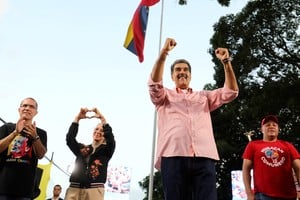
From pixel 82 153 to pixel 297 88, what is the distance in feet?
35.6

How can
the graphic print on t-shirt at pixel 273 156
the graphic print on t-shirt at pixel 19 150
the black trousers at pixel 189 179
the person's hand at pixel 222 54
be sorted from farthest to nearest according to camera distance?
1. the graphic print on t-shirt at pixel 273 156
2. the graphic print on t-shirt at pixel 19 150
3. the person's hand at pixel 222 54
4. the black trousers at pixel 189 179

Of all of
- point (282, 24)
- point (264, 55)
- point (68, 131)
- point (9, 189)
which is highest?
point (282, 24)

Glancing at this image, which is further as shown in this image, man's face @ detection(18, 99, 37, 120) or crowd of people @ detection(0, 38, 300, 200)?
man's face @ detection(18, 99, 37, 120)

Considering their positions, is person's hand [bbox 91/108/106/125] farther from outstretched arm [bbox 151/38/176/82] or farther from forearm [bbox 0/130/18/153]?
outstretched arm [bbox 151/38/176/82]

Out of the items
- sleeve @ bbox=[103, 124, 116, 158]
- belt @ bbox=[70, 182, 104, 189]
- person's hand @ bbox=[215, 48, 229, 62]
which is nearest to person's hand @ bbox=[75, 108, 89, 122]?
sleeve @ bbox=[103, 124, 116, 158]

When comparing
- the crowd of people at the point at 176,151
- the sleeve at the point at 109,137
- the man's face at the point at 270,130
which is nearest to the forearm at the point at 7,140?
the crowd of people at the point at 176,151

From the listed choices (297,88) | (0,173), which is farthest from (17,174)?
(297,88)

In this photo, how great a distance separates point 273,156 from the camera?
3.52 meters

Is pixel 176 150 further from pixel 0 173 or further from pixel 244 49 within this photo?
pixel 244 49

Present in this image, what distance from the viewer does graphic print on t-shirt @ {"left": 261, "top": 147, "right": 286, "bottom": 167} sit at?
3474mm

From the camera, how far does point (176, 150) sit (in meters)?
2.43

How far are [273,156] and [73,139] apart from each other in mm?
2070

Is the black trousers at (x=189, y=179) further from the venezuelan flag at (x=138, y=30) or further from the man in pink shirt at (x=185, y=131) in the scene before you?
the venezuelan flag at (x=138, y=30)

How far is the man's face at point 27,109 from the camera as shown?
10.6 feet
